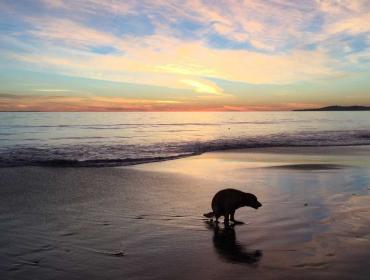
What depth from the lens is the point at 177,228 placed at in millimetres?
9078

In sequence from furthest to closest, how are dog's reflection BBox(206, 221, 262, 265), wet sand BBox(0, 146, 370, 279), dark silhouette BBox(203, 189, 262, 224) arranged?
dark silhouette BBox(203, 189, 262, 224) < dog's reflection BBox(206, 221, 262, 265) < wet sand BBox(0, 146, 370, 279)

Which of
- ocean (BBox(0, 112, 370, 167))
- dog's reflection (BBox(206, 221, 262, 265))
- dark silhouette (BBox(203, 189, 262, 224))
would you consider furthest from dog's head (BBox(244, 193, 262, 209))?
ocean (BBox(0, 112, 370, 167))

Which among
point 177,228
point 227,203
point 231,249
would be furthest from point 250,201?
point 231,249

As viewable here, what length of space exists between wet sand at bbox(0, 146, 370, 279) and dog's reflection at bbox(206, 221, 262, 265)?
0.02 m

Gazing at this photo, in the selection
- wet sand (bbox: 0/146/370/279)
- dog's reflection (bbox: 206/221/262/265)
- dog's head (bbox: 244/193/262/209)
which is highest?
dog's head (bbox: 244/193/262/209)

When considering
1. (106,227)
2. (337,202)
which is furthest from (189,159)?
(106,227)

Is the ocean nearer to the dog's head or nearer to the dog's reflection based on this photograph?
the dog's head

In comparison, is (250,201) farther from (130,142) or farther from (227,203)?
(130,142)

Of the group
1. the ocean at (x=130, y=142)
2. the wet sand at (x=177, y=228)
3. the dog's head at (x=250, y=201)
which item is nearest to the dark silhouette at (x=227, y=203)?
the dog's head at (x=250, y=201)

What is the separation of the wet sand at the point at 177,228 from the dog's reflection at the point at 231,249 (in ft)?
0.06

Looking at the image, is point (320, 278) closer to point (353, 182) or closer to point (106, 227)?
point (106, 227)

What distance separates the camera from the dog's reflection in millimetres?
7172

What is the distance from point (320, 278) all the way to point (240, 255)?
1.54m

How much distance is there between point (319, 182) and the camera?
49.1 feet
